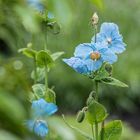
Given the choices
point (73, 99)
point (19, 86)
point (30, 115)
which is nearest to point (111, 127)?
point (30, 115)

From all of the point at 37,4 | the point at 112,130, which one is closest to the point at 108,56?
the point at 112,130

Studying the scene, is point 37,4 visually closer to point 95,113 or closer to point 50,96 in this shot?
point 50,96

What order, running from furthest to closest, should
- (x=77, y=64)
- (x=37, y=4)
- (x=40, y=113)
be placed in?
(x=37, y=4)
(x=40, y=113)
(x=77, y=64)

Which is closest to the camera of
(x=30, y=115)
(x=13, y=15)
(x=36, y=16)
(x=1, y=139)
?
(x=1, y=139)

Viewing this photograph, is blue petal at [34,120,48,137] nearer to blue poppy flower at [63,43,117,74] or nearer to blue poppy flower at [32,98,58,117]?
blue poppy flower at [32,98,58,117]

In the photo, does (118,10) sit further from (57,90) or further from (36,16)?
(36,16)

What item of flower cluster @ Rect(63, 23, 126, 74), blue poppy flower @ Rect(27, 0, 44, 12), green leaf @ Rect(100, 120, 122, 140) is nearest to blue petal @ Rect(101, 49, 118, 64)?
flower cluster @ Rect(63, 23, 126, 74)
